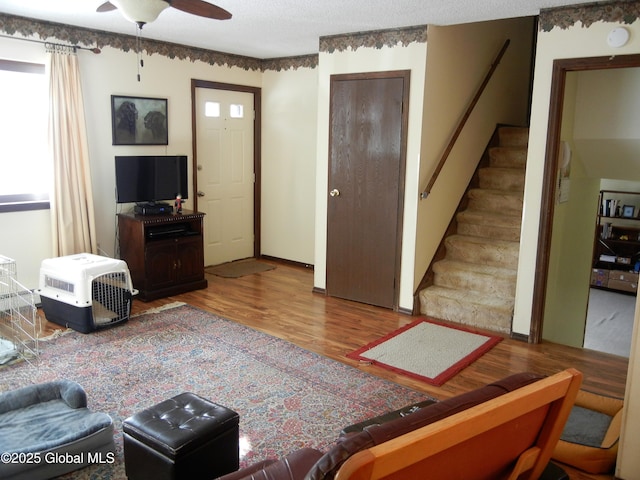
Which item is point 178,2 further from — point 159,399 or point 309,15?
point 159,399

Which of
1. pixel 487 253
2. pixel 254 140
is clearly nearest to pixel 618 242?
pixel 487 253

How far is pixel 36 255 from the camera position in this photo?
480cm

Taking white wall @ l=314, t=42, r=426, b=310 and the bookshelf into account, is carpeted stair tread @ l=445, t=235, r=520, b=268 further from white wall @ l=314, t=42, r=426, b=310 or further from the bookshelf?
the bookshelf

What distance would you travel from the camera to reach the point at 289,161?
6531mm

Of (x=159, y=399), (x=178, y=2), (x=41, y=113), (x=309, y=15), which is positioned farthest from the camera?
(x=41, y=113)

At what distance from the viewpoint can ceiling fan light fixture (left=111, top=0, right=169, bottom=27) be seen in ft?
8.39

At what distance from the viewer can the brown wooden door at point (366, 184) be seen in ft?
15.7

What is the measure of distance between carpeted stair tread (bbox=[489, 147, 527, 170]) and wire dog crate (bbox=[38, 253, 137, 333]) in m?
3.77

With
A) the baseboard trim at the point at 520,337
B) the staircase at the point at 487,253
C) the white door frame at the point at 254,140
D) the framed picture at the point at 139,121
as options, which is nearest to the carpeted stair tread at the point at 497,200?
the staircase at the point at 487,253

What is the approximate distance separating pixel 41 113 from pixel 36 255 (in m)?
1.22

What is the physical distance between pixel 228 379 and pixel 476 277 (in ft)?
8.01

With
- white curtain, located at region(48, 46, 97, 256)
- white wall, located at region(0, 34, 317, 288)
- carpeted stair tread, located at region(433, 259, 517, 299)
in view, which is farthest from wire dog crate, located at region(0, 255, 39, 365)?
carpeted stair tread, located at region(433, 259, 517, 299)

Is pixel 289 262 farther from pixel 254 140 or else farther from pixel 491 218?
pixel 491 218

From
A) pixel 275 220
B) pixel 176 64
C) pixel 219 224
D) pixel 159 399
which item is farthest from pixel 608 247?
pixel 159 399
